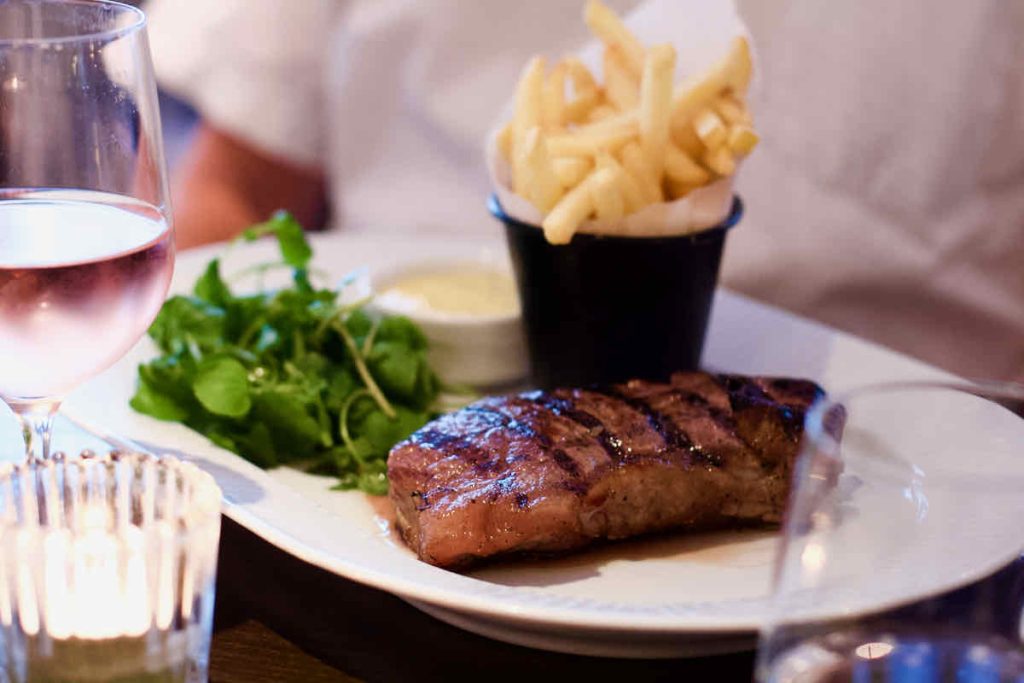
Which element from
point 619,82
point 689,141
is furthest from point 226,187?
point 689,141

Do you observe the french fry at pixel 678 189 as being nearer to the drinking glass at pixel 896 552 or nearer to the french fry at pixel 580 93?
the french fry at pixel 580 93

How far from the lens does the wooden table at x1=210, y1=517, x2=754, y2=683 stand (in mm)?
1326

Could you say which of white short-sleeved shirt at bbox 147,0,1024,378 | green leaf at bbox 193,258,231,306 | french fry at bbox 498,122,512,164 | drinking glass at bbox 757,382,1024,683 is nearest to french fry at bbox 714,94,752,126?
french fry at bbox 498,122,512,164

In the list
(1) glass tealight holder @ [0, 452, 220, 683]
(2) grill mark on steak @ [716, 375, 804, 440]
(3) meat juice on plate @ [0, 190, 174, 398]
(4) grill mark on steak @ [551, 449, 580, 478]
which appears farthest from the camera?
(2) grill mark on steak @ [716, 375, 804, 440]

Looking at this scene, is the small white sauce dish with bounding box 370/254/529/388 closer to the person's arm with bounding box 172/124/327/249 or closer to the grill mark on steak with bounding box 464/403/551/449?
the grill mark on steak with bounding box 464/403/551/449

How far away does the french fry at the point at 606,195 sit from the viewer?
71.4 inches

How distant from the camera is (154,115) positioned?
1.40m

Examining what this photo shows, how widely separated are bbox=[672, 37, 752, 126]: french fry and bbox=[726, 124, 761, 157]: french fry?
7 cm

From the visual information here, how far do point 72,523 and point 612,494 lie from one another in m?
0.65

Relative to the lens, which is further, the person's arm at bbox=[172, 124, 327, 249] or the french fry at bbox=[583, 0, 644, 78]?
the person's arm at bbox=[172, 124, 327, 249]

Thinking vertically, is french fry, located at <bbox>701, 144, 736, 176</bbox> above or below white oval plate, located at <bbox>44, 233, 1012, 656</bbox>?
above

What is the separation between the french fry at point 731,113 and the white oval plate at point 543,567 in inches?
18.6

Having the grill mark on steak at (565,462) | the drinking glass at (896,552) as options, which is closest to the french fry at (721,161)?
the grill mark on steak at (565,462)

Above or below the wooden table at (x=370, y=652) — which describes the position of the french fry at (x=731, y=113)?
above
